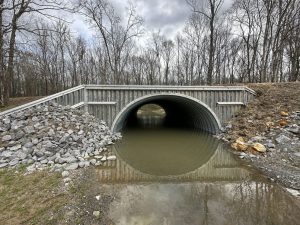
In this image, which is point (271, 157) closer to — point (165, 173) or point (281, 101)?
point (165, 173)

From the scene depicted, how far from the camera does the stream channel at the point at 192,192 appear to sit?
550cm

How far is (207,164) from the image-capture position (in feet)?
33.8

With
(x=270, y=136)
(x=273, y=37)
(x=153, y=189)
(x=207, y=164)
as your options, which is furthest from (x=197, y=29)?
(x=153, y=189)

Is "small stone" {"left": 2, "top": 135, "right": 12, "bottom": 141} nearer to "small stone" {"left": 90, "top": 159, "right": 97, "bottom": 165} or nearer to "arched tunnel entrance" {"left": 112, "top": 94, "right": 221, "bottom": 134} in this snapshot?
"small stone" {"left": 90, "top": 159, "right": 97, "bottom": 165}

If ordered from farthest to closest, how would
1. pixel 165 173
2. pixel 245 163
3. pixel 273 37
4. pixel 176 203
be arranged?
1. pixel 273 37
2. pixel 245 163
3. pixel 165 173
4. pixel 176 203

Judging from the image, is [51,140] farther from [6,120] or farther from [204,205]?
[204,205]

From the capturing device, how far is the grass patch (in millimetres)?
5188

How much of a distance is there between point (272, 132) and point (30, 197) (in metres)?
11.2

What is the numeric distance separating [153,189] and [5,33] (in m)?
13.0

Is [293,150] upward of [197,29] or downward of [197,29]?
downward

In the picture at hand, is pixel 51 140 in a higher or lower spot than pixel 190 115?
lower

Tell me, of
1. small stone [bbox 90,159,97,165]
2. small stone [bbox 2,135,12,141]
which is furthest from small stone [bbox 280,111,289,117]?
small stone [bbox 2,135,12,141]

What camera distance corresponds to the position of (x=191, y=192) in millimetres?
7008

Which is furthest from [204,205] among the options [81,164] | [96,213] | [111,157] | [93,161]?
[111,157]
